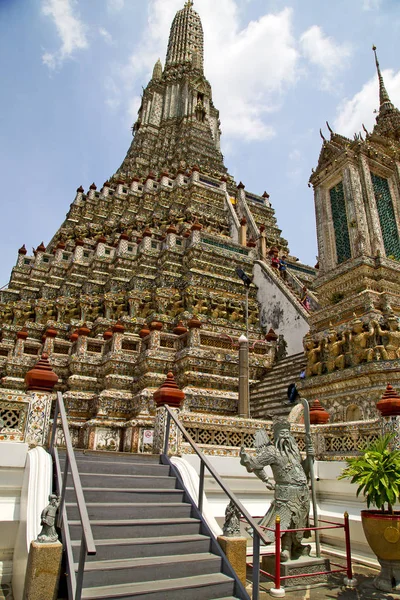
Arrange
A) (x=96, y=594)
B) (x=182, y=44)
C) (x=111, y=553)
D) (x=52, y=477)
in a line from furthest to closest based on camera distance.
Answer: (x=182, y=44)
(x=52, y=477)
(x=111, y=553)
(x=96, y=594)

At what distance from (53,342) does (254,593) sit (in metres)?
13.2

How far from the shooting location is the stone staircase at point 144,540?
13.6 ft

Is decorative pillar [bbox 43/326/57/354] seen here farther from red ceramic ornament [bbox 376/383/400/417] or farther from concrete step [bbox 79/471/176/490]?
red ceramic ornament [bbox 376/383/400/417]

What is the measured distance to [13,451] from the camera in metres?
5.73

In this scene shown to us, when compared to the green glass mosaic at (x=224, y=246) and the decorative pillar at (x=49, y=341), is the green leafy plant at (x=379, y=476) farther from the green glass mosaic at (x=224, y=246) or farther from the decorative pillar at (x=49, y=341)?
the green glass mosaic at (x=224, y=246)

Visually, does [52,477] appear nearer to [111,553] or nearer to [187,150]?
[111,553]

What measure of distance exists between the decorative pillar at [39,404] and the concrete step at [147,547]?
2125 mm

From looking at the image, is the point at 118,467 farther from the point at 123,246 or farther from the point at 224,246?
the point at 123,246

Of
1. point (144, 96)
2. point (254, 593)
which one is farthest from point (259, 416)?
point (144, 96)

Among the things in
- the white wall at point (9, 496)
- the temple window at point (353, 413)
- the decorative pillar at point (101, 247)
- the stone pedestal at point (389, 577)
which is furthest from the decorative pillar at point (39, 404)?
the decorative pillar at point (101, 247)

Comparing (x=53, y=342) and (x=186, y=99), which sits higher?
(x=186, y=99)

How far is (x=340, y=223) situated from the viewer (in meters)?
14.9

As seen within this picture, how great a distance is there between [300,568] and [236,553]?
1.25 metres

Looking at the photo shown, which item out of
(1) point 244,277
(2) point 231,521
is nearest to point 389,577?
(2) point 231,521
